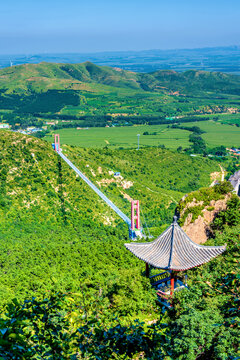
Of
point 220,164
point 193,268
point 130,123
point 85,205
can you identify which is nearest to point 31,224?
point 85,205

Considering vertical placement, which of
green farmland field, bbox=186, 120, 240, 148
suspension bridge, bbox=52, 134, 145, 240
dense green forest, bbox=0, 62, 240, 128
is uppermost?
dense green forest, bbox=0, 62, 240, 128

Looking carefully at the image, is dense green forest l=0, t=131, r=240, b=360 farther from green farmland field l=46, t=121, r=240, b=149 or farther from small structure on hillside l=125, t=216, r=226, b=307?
green farmland field l=46, t=121, r=240, b=149

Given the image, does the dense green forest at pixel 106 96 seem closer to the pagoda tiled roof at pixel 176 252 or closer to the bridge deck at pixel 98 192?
the bridge deck at pixel 98 192

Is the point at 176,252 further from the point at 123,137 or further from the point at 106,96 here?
the point at 106,96

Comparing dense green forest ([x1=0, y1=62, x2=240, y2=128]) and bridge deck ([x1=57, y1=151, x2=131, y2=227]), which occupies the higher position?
dense green forest ([x1=0, y1=62, x2=240, y2=128])

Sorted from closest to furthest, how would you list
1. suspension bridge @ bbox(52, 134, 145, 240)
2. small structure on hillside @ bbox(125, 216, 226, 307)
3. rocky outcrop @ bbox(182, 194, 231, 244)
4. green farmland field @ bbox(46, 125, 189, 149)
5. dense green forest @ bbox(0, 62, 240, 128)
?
small structure on hillside @ bbox(125, 216, 226, 307) < rocky outcrop @ bbox(182, 194, 231, 244) < suspension bridge @ bbox(52, 134, 145, 240) < green farmland field @ bbox(46, 125, 189, 149) < dense green forest @ bbox(0, 62, 240, 128)

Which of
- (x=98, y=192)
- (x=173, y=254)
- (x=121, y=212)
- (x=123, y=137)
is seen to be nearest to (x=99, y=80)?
(x=123, y=137)

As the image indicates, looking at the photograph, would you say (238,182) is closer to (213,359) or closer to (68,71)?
(213,359)

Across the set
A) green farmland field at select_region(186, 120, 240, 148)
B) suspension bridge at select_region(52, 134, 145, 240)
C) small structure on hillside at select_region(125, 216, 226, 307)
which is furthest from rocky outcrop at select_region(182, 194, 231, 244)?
green farmland field at select_region(186, 120, 240, 148)
